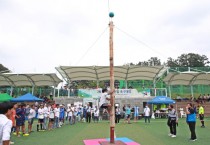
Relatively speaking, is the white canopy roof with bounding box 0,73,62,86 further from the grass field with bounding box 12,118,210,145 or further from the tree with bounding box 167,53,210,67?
Answer: the tree with bounding box 167,53,210,67

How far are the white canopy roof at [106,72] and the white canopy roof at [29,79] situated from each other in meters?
1.29

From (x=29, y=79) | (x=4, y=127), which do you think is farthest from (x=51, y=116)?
(x=29, y=79)

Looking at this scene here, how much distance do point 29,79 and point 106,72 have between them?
9772 millimetres

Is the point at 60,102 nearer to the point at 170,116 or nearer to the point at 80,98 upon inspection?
the point at 80,98

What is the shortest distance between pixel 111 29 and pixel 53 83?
21.6m

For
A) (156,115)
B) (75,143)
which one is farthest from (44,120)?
(156,115)

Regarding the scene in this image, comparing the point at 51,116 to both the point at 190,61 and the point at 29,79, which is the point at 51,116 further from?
the point at 190,61

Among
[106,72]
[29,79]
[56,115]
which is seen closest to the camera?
[56,115]

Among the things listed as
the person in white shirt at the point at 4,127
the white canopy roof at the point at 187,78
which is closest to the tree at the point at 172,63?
the white canopy roof at the point at 187,78

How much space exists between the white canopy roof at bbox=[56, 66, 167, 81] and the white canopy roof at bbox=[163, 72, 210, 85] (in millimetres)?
1262

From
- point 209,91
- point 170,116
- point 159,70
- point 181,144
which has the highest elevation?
point 159,70

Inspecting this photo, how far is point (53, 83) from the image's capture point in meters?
31.0

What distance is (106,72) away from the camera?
95.2ft

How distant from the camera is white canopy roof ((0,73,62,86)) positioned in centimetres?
2895
